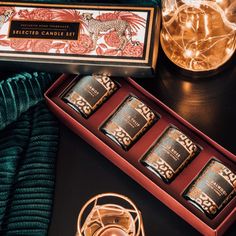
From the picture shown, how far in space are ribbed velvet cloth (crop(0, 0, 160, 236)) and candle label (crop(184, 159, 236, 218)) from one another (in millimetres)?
218

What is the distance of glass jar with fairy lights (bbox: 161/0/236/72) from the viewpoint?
851 millimetres

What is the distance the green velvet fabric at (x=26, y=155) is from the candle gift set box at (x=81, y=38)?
0.14ft

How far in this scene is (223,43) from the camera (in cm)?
86

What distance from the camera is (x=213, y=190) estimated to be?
732mm

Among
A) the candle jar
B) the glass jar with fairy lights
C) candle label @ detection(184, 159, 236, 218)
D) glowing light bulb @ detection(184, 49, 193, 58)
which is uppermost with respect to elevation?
the glass jar with fairy lights

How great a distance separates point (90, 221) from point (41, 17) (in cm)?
32

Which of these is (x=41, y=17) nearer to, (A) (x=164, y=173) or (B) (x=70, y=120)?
(B) (x=70, y=120)

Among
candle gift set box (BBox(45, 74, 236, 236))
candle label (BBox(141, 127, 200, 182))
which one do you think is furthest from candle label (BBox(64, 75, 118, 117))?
candle label (BBox(141, 127, 200, 182))

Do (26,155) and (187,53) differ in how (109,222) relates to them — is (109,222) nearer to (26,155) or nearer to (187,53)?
(26,155)

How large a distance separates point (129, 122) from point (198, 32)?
0.21 metres

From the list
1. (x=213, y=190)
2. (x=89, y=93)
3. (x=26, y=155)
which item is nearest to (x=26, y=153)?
(x=26, y=155)

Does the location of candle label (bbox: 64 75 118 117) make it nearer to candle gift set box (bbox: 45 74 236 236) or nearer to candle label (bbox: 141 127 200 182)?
candle gift set box (bbox: 45 74 236 236)

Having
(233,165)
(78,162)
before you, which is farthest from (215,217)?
(78,162)

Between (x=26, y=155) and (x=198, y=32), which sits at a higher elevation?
(x=198, y=32)
